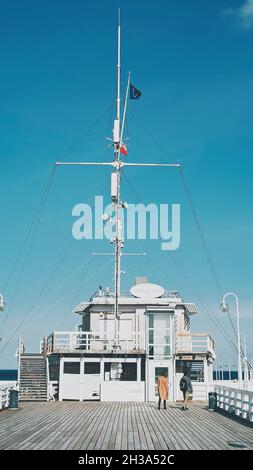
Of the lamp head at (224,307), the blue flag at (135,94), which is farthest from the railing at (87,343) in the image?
the blue flag at (135,94)

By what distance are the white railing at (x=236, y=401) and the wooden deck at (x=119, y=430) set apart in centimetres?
64

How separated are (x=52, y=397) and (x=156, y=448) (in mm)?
22081

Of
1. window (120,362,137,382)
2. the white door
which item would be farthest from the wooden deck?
window (120,362,137,382)

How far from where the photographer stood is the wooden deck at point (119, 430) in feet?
46.5

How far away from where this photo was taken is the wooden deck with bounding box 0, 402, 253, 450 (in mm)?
14172

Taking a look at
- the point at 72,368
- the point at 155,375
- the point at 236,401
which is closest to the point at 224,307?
the point at 155,375

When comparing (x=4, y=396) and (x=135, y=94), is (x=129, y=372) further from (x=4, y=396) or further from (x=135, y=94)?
(x=135, y=94)

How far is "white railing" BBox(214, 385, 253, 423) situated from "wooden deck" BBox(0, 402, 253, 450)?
0.64m

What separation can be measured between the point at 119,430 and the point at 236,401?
8134mm

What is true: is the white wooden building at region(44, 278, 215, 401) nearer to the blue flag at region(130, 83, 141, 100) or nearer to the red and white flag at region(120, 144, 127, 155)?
the red and white flag at region(120, 144, 127, 155)

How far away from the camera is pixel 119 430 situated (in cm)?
1711
